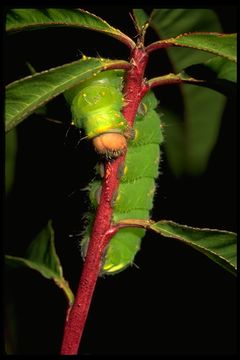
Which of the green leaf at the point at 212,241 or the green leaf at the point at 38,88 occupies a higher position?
the green leaf at the point at 38,88

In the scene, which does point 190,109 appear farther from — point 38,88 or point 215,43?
point 38,88

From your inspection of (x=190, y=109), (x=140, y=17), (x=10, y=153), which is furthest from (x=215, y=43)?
(x=10, y=153)

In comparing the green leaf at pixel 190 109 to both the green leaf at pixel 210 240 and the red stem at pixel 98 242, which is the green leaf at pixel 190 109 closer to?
the red stem at pixel 98 242

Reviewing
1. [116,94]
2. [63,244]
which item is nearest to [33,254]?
[63,244]

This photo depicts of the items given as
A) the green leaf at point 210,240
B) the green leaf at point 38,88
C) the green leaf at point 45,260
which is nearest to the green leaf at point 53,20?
the green leaf at point 38,88

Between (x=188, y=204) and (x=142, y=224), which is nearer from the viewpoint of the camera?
(x=142, y=224)

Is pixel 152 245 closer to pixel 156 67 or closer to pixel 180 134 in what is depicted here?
pixel 180 134

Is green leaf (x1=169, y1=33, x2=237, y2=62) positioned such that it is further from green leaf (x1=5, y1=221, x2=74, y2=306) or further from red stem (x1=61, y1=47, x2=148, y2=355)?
green leaf (x1=5, y1=221, x2=74, y2=306)

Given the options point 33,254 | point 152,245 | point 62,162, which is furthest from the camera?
point 152,245
